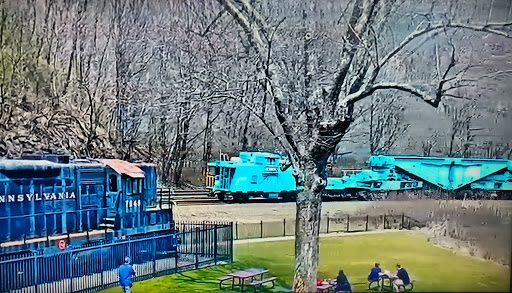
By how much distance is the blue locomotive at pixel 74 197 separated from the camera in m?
3.46

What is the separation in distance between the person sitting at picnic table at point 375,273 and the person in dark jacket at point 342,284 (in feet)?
0.45

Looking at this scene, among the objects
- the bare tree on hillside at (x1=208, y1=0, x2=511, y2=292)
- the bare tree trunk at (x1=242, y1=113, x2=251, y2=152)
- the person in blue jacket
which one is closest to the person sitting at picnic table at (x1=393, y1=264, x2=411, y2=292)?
the bare tree on hillside at (x1=208, y1=0, x2=511, y2=292)

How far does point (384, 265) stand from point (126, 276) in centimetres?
156

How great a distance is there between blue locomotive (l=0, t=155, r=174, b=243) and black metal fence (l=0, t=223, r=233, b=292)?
0.34ft

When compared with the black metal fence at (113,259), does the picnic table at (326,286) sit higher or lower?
lower

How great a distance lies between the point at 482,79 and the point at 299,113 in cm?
112

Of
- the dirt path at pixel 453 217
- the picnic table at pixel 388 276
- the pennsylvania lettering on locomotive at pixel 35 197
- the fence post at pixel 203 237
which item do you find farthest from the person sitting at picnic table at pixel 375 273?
the pennsylvania lettering on locomotive at pixel 35 197

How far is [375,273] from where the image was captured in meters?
3.55

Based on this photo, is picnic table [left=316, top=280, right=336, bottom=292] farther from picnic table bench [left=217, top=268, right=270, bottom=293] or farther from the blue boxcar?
the blue boxcar

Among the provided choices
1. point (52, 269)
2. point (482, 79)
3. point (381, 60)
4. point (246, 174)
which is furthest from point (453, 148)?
point (52, 269)

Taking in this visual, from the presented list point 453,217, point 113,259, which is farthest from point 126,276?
point 453,217

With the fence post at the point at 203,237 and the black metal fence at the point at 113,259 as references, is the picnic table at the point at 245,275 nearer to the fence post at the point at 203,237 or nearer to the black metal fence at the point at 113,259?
the black metal fence at the point at 113,259

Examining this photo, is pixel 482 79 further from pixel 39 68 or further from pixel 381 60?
pixel 39 68

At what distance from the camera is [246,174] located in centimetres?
359
